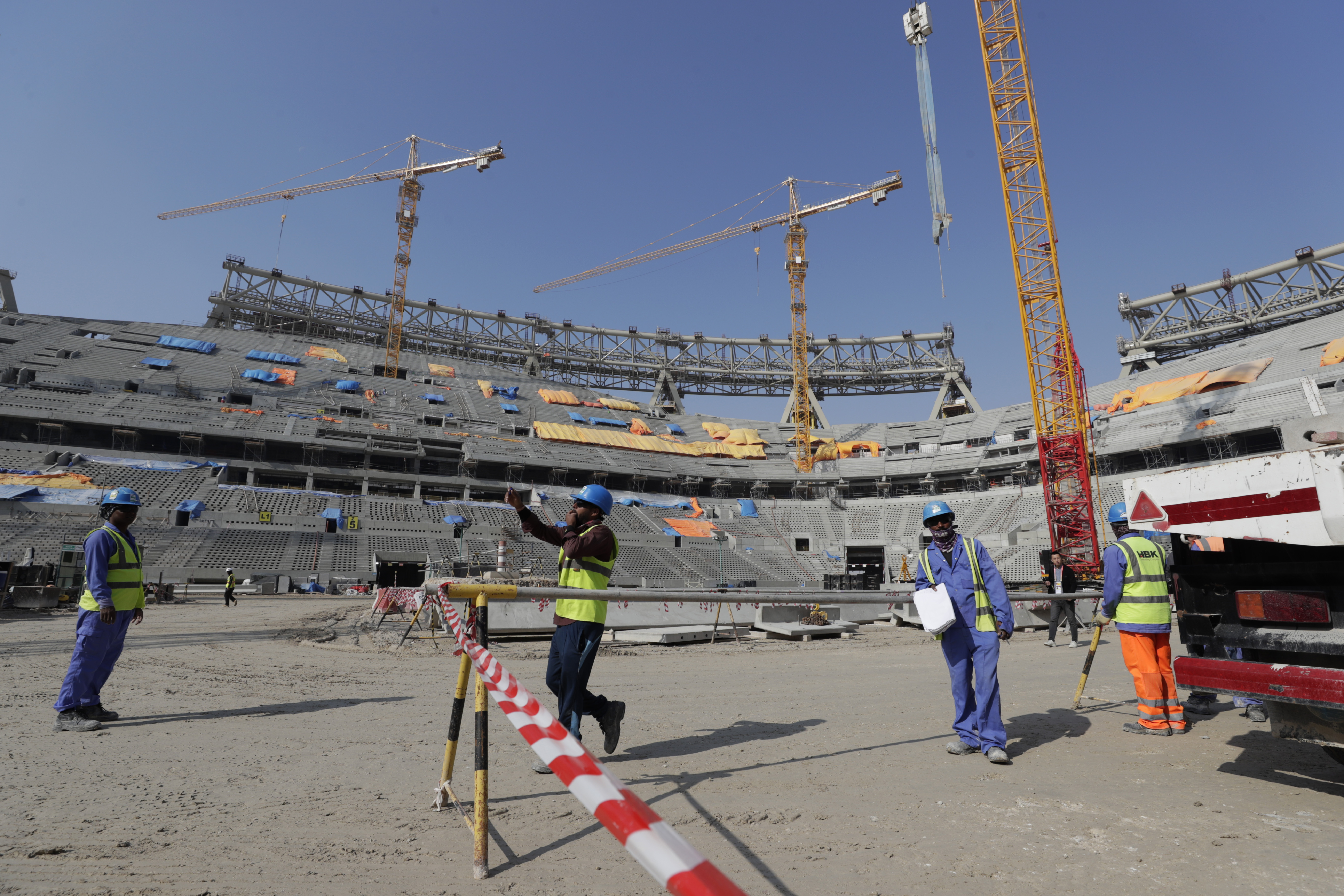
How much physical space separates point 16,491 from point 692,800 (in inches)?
1500

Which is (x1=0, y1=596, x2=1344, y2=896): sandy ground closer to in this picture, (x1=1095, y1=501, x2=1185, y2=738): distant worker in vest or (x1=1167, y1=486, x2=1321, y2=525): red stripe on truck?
(x1=1095, y1=501, x2=1185, y2=738): distant worker in vest

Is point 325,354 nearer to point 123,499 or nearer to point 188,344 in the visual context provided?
point 188,344

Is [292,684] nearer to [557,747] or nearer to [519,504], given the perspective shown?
[519,504]

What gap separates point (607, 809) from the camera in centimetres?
125

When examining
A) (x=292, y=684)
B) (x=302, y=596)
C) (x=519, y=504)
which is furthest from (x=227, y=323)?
(x=519, y=504)

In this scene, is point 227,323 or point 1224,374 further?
point 227,323

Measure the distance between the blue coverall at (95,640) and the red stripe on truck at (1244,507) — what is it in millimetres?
7372

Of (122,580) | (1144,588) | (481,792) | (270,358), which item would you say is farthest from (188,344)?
(1144,588)

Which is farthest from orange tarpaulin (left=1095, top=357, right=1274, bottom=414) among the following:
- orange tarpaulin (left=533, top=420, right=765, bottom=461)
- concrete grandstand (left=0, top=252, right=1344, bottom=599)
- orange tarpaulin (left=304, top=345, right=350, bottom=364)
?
orange tarpaulin (left=304, top=345, right=350, bottom=364)

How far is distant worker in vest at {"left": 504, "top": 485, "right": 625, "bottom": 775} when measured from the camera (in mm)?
3941

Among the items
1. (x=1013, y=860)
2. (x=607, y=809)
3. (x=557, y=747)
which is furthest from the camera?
(x=1013, y=860)

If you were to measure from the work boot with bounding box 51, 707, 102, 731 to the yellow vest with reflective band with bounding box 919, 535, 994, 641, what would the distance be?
618 centimetres

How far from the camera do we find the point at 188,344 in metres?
49.4

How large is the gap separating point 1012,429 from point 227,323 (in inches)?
2686
